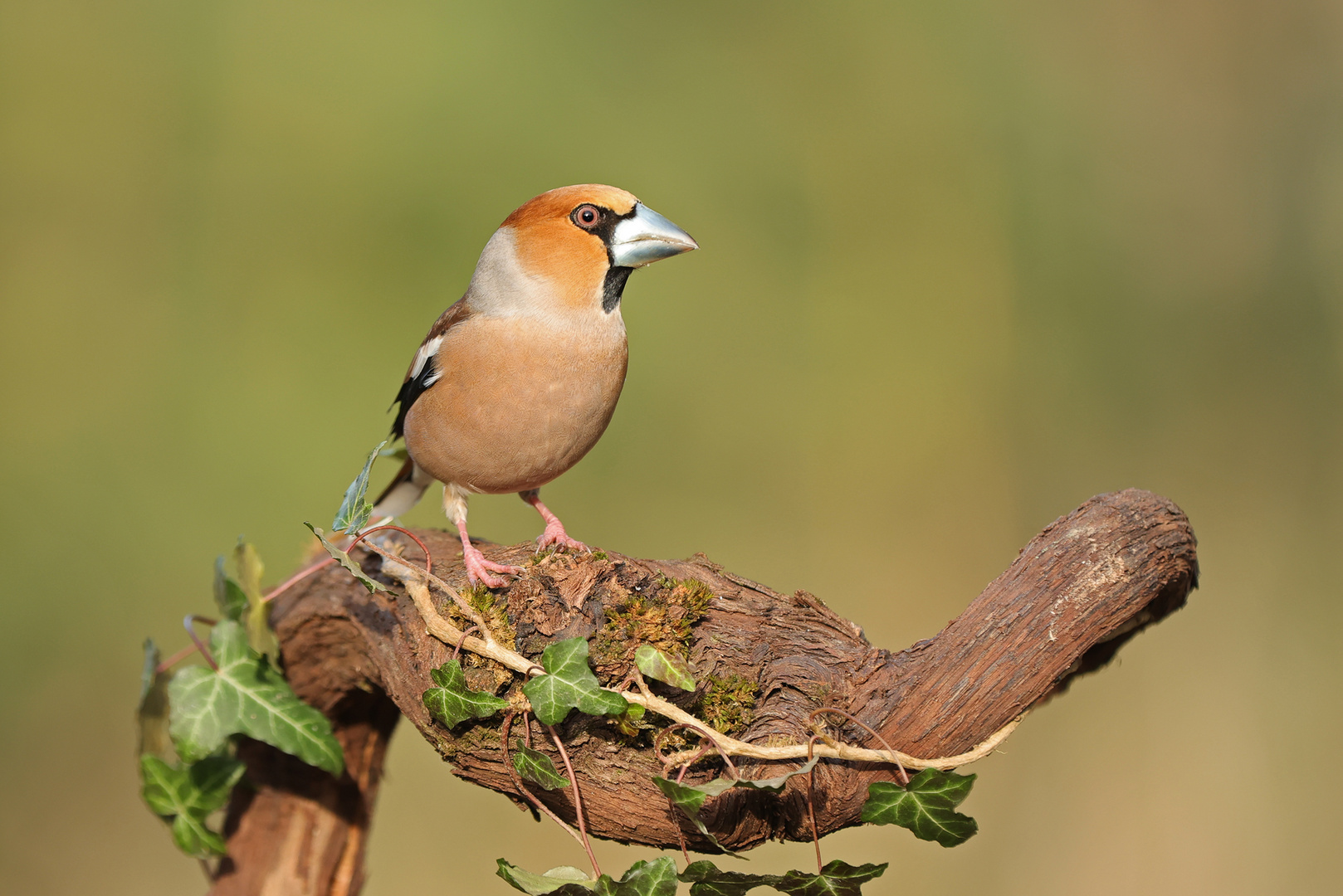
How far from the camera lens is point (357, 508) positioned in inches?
88.2

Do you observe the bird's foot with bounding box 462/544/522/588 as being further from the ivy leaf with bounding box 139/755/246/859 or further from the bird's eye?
the ivy leaf with bounding box 139/755/246/859

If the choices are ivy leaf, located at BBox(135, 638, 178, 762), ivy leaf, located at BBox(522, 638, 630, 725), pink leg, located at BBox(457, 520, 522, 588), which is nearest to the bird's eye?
pink leg, located at BBox(457, 520, 522, 588)

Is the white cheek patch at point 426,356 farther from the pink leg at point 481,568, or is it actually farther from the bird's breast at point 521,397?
the pink leg at point 481,568

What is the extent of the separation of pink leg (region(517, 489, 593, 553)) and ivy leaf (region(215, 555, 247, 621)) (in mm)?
817

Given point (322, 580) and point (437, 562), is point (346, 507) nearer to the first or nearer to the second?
point (437, 562)

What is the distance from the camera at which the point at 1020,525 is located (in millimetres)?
4602

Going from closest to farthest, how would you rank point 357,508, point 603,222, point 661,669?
point 661,669
point 357,508
point 603,222

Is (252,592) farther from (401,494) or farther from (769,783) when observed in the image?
(769,783)

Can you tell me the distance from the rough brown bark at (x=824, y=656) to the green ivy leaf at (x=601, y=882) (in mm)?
178

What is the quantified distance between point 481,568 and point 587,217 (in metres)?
0.91

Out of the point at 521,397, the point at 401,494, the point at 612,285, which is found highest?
the point at 612,285

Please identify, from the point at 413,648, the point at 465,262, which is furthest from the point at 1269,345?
the point at 413,648

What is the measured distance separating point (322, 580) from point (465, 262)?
93.8 inches

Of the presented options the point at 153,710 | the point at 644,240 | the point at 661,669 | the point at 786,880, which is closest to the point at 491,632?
the point at 661,669
